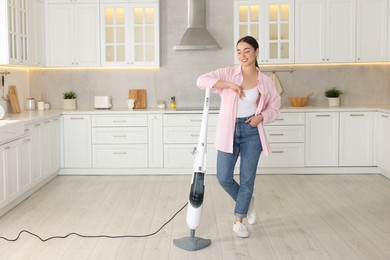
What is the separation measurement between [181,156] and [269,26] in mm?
2016

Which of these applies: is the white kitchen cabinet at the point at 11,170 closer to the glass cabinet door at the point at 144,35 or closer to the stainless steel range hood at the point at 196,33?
the glass cabinet door at the point at 144,35

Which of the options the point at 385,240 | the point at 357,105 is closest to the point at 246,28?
the point at 357,105

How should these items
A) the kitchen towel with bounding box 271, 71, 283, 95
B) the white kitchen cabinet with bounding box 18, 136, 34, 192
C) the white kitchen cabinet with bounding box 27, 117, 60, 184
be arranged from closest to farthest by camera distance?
the white kitchen cabinet with bounding box 18, 136, 34, 192
the white kitchen cabinet with bounding box 27, 117, 60, 184
the kitchen towel with bounding box 271, 71, 283, 95

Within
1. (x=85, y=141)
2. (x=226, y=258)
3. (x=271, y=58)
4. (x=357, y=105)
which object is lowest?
(x=226, y=258)

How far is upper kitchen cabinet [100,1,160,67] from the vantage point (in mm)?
6590

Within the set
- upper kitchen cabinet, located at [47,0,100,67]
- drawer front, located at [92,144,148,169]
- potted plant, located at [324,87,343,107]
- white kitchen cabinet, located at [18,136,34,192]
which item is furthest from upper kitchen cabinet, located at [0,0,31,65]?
potted plant, located at [324,87,343,107]

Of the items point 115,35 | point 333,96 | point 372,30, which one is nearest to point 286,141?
point 333,96

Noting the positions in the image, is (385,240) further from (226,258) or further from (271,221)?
(226,258)

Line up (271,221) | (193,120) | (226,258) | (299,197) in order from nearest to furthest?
(226,258), (271,221), (299,197), (193,120)

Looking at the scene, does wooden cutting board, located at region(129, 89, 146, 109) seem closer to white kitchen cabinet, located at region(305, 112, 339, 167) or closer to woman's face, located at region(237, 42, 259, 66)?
white kitchen cabinet, located at region(305, 112, 339, 167)

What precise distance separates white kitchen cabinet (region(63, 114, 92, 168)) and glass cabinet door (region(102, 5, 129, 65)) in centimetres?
85

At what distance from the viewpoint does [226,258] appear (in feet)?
11.3

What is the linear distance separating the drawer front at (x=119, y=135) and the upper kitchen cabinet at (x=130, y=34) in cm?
87

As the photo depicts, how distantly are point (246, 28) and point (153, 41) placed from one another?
121 centimetres
